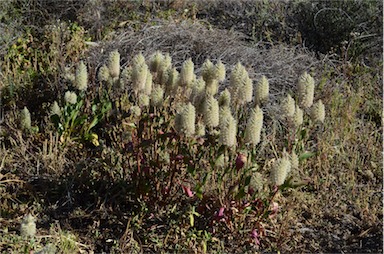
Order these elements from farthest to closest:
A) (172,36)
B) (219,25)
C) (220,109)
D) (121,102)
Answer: (219,25), (172,36), (121,102), (220,109)

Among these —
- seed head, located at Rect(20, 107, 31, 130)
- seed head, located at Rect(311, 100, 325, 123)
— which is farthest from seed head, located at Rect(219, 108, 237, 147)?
seed head, located at Rect(20, 107, 31, 130)

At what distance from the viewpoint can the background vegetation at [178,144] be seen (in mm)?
3264

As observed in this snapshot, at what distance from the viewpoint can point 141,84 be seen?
3039 millimetres

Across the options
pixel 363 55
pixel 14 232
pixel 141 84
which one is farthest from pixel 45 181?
pixel 363 55

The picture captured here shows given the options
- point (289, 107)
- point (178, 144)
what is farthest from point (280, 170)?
point (178, 144)

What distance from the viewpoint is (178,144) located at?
3145 millimetres

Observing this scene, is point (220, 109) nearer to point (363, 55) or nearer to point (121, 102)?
point (121, 102)

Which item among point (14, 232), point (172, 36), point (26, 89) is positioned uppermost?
point (172, 36)

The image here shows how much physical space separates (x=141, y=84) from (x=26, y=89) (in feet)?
6.11

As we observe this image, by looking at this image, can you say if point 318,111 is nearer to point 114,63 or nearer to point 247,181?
point 247,181

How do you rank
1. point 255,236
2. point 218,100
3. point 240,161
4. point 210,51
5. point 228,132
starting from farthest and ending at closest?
point 210,51, point 255,236, point 218,100, point 240,161, point 228,132

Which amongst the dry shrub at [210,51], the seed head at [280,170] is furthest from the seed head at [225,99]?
the dry shrub at [210,51]

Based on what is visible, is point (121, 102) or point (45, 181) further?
point (121, 102)

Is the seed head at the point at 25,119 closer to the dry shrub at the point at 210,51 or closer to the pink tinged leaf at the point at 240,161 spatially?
the dry shrub at the point at 210,51
